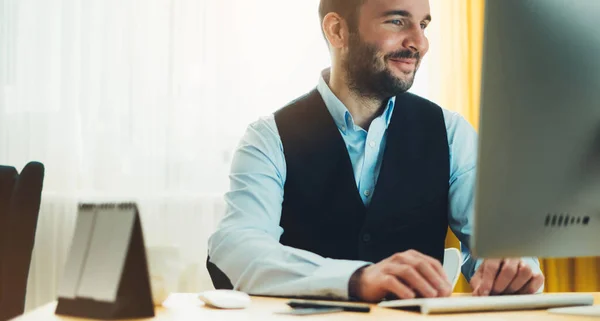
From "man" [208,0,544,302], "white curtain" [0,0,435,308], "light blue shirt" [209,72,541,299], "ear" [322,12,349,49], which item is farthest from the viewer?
"white curtain" [0,0,435,308]

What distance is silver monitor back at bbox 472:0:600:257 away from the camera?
79cm

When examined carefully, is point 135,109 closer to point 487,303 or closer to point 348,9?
point 348,9

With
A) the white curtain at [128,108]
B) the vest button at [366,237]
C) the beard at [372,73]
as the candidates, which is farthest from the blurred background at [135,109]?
the vest button at [366,237]

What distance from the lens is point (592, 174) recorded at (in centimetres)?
84

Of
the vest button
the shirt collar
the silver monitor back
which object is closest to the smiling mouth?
the shirt collar

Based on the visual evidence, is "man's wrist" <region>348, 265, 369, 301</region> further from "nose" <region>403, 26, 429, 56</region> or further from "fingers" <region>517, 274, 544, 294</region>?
"nose" <region>403, 26, 429, 56</region>

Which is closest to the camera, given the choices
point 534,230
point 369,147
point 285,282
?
point 534,230

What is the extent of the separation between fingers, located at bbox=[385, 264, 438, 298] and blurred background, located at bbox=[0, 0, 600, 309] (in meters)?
1.92

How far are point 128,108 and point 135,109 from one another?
31 mm

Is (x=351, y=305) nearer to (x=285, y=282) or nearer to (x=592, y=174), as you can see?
(x=285, y=282)

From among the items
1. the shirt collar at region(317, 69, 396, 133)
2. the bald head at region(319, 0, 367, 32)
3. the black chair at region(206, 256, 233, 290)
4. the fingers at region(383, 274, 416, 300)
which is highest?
the bald head at region(319, 0, 367, 32)

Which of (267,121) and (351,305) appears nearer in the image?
(351,305)

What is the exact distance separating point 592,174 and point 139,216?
0.56m

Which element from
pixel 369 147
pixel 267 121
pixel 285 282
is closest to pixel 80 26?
pixel 267 121
